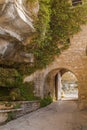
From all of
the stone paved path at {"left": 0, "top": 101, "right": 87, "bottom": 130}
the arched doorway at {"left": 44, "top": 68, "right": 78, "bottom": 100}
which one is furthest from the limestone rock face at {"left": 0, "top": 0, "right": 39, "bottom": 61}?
the arched doorway at {"left": 44, "top": 68, "right": 78, "bottom": 100}

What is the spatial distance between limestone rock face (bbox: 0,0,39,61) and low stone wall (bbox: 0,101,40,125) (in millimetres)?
2441

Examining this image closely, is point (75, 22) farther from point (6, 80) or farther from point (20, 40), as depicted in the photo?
point (6, 80)

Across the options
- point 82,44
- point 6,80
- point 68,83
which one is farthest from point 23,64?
point 68,83

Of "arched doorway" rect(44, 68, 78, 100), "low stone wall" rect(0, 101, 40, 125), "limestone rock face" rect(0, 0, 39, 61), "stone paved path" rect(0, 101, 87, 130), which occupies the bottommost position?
"stone paved path" rect(0, 101, 87, 130)

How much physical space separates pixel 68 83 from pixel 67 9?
43.2 ft

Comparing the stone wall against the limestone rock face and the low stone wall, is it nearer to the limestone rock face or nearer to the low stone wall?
the low stone wall

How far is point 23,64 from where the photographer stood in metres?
12.2

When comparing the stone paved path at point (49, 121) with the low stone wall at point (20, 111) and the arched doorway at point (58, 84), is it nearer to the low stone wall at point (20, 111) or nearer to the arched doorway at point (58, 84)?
the low stone wall at point (20, 111)

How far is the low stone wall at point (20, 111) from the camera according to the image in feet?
29.4

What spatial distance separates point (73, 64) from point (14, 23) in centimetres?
460

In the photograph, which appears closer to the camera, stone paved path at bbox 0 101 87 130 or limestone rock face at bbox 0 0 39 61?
stone paved path at bbox 0 101 87 130

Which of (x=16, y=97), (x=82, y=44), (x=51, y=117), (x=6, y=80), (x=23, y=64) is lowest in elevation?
(x=51, y=117)

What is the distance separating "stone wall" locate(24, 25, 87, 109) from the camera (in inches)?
482

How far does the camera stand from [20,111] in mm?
10102
